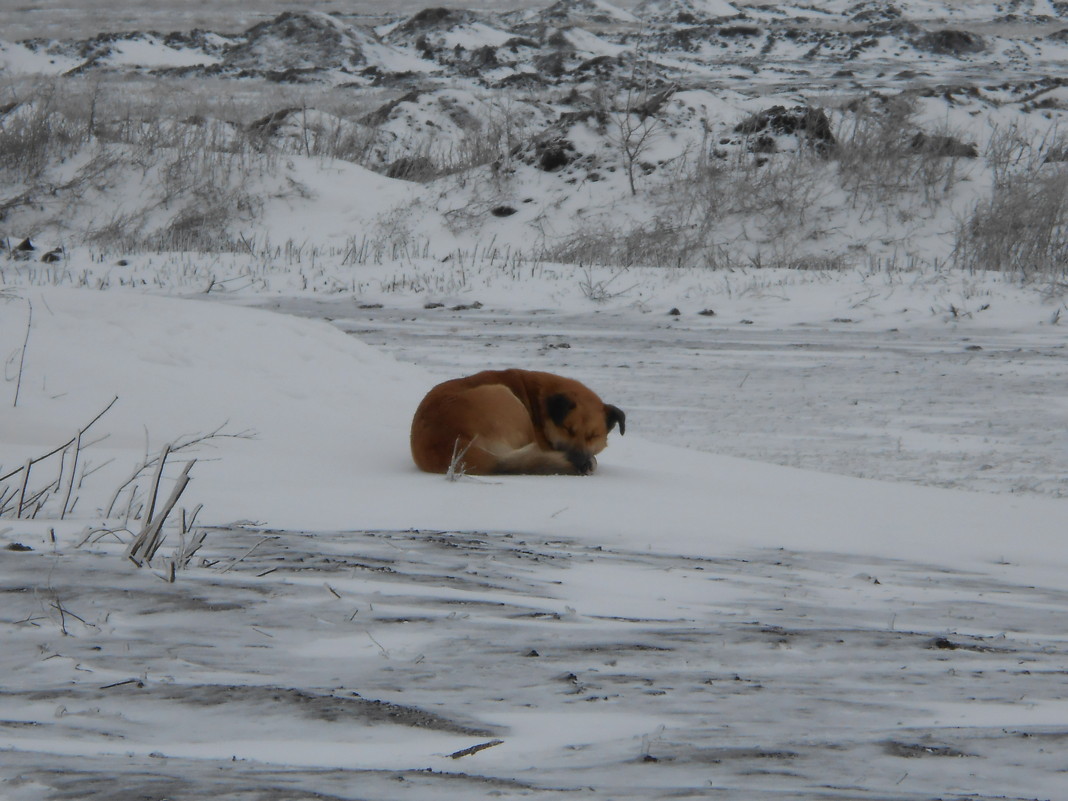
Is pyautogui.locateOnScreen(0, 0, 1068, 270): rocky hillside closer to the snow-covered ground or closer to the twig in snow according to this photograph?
the snow-covered ground

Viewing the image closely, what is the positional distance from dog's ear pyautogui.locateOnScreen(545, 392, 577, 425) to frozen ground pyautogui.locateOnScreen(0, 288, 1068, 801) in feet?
1.40

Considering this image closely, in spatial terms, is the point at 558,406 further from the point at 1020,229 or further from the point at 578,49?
the point at 578,49

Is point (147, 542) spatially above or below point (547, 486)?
above

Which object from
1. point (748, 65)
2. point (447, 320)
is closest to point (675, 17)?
point (748, 65)

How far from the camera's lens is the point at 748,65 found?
138 ft

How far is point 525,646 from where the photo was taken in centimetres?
176

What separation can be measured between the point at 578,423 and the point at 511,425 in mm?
325

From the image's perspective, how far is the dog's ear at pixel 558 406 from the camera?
14.5ft

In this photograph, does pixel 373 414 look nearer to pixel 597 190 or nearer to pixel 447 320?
pixel 447 320

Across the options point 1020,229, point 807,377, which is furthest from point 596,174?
point 807,377

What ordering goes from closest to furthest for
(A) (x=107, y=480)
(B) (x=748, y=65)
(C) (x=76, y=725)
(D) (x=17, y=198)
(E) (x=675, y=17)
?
(C) (x=76, y=725) < (A) (x=107, y=480) < (D) (x=17, y=198) < (B) (x=748, y=65) < (E) (x=675, y=17)

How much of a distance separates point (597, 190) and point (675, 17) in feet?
140

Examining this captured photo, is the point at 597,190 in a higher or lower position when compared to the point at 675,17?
lower

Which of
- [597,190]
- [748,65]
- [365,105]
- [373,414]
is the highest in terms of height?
[748,65]
